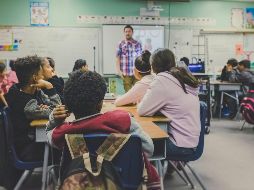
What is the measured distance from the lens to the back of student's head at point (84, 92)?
1496 mm

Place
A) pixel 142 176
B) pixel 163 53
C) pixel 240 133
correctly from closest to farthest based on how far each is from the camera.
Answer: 1. pixel 142 176
2. pixel 163 53
3. pixel 240 133

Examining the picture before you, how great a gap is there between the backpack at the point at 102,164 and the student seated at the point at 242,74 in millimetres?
5999

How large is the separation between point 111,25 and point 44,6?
1440 millimetres

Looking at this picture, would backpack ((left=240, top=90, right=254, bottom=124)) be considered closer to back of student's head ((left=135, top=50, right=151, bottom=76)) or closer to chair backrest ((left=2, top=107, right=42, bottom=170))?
back of student's head ((left=135, top=50, right=151, bottom=76))

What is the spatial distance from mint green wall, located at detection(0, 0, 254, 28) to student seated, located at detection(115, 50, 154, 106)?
4.67 meters

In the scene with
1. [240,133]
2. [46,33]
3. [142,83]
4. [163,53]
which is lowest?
[240,133]

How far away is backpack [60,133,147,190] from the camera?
4.45ft

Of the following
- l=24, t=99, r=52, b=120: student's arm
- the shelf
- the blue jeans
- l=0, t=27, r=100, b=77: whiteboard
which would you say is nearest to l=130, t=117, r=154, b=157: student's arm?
the blue jeans

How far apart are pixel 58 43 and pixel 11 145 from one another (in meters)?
5.42

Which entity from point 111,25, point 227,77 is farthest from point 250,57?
point 111,25

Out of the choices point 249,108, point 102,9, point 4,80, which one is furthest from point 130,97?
point 102,9

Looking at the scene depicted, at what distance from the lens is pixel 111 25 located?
794 centimetres

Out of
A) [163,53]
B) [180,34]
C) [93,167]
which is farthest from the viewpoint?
[180,34]

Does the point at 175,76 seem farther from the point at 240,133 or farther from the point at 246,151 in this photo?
the point at 240,133
